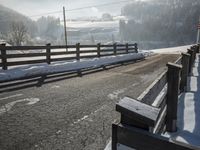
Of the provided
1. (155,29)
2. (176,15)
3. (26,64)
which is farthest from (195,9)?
(26,64)

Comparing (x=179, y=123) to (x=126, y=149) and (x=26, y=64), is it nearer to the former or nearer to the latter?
(x=126, y=149)

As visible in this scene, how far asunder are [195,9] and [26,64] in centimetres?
16774

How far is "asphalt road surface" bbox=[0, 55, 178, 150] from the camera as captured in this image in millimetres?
4242

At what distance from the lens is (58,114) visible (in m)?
5.66

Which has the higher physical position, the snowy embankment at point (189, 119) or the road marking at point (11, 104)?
the road marking at point (11, 104)

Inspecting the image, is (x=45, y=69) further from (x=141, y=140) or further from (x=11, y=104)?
(x=141, y=140)

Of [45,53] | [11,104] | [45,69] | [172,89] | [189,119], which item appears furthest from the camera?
[45,53]

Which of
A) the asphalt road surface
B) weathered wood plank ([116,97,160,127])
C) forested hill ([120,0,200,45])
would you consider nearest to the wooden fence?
the asphalt road surface

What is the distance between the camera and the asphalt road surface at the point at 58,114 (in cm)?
424

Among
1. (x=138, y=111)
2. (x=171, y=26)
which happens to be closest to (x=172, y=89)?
(x=138, y=111)

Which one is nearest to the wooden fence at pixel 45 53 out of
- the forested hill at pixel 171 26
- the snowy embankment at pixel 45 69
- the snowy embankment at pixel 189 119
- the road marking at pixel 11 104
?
the snowy embankment at pixel 45 69

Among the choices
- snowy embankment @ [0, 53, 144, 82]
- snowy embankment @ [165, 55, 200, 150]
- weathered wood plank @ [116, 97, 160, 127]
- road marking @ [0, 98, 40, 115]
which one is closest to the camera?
weathered wood plank @ [116, 97, 160, 127]

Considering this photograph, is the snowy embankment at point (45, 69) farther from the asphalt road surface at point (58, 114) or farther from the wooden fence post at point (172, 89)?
the wooden fence post at point (172, 89)

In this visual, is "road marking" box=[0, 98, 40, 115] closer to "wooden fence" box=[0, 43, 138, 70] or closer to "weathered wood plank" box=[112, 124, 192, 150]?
"weathered wood plank" box=[112, 124, 192, 150]
